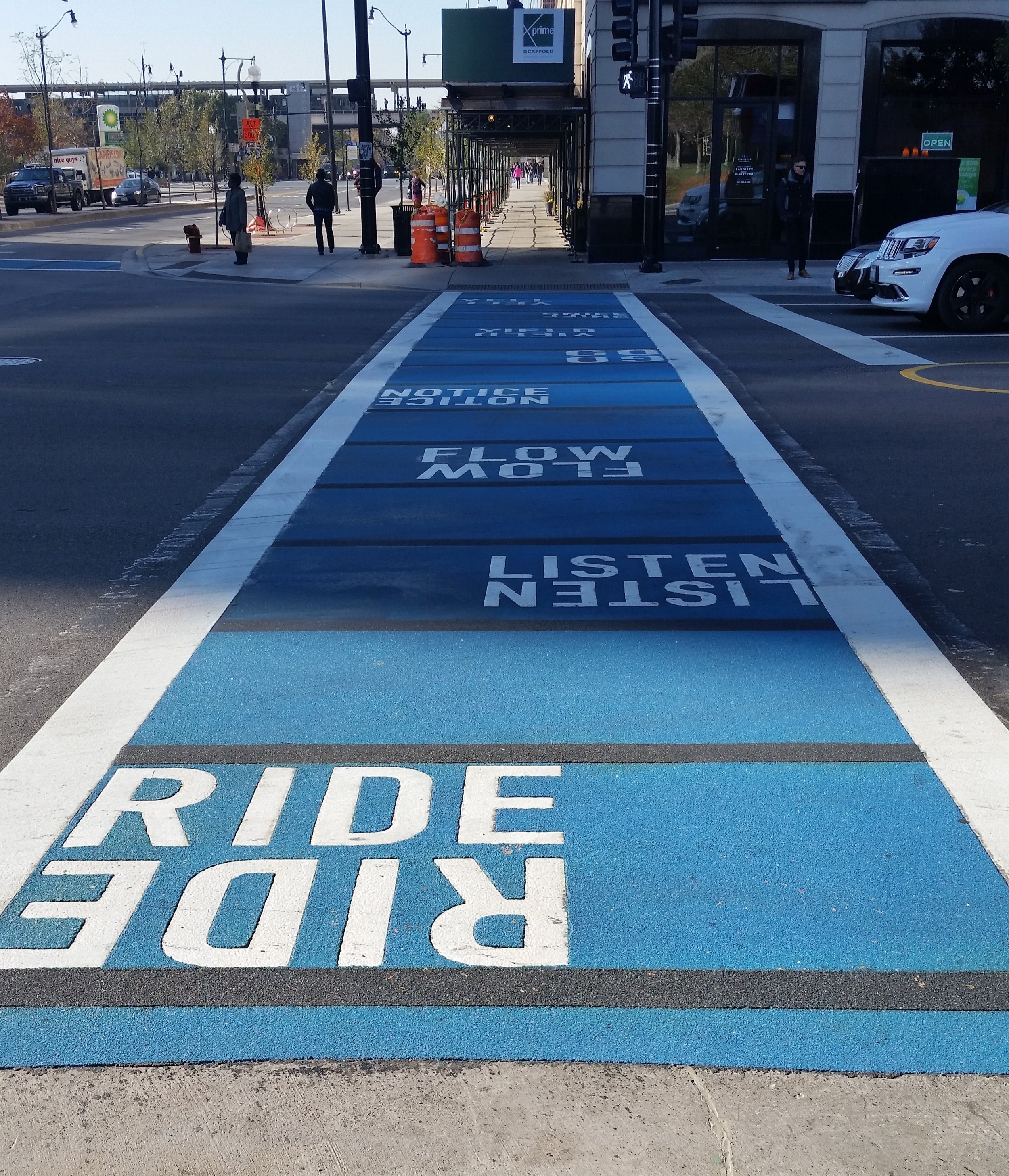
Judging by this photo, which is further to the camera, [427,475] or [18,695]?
[427,475]

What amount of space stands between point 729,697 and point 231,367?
9837 millimetres

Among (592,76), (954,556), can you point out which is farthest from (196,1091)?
(592,76)

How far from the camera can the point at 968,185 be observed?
26266 mm

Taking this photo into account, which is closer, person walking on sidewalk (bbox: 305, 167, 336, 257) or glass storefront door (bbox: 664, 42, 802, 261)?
glass storefront door (bbox: 664, 42, 802, 261)

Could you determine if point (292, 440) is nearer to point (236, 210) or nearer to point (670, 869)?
point (670, 869)

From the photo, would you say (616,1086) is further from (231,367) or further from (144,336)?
(144,336)

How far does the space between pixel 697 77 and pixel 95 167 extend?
59.6 m

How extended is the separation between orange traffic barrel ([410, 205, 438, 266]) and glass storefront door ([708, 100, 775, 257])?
5.73 m

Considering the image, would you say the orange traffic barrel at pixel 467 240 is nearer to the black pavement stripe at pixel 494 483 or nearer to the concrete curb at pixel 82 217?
the black pavement stripe at pixel 494 483

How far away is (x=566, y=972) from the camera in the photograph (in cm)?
320

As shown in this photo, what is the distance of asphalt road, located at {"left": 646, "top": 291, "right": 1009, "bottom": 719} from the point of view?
239 inches

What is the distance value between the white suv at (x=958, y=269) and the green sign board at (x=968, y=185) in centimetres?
1143

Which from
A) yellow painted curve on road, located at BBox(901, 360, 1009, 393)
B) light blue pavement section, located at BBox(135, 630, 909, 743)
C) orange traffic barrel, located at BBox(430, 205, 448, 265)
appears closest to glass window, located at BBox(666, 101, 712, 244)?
orange traffic barrel, located at BBox(430, 205, 448, 265)

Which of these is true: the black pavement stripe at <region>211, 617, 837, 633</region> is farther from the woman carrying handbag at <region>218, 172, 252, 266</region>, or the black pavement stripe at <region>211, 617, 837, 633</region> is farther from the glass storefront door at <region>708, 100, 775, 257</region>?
the woman carrying handbag at <region>218, 172, 252, 266</region>
